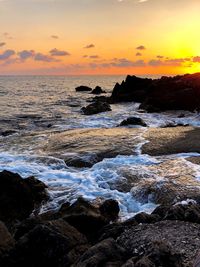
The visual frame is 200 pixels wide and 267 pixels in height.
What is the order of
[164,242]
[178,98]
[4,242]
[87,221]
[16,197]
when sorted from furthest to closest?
[178,98] → [16,197] → [87,221] → [4,242] → [164,242]

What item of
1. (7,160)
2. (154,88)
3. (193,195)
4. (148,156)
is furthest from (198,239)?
(154,88)

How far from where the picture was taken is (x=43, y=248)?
9.04 m

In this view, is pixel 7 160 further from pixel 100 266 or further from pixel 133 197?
pixel 100 266

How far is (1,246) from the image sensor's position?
9.26 meters

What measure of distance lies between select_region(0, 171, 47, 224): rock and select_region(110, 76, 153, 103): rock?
45.0m

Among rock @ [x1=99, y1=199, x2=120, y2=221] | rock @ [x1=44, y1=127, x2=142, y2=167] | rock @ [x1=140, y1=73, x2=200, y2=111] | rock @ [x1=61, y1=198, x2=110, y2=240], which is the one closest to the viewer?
rock @ [x1=61, y1=198, x2=110, y2=240]

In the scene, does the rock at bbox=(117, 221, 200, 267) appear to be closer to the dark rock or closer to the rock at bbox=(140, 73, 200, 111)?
the dark rock

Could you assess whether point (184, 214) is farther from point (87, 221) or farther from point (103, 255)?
point (103, 255)

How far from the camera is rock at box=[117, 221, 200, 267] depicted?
7480 millimetres

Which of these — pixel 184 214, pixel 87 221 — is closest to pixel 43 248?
pixel 87 221

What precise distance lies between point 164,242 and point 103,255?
4.80 ft

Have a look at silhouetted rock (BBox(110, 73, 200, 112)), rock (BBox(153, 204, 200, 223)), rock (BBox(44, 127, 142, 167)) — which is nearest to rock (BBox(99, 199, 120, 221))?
rock (BBox(153, 204, 200, 223))

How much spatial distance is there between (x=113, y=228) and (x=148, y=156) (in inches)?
443

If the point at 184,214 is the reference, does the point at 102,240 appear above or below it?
below
